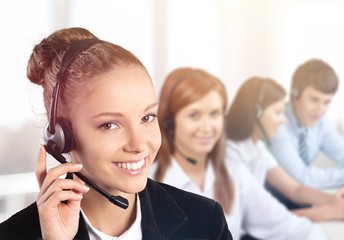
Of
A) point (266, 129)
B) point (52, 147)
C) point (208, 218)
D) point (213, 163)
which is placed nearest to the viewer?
point (52, 147)

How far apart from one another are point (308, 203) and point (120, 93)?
3.18 ft

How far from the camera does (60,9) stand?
1.49 meters

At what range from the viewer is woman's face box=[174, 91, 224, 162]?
170 cm

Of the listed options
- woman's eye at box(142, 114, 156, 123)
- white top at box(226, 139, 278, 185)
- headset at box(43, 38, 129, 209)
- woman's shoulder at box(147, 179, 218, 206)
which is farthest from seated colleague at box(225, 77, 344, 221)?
headset at box(43, 38, 129, 209)

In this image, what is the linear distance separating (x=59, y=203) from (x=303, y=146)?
1023 millimetres

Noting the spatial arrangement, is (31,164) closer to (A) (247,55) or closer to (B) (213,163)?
(B) (213,163)

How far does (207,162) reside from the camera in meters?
1.77

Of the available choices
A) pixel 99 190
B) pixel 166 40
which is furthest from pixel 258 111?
pixel 99 190

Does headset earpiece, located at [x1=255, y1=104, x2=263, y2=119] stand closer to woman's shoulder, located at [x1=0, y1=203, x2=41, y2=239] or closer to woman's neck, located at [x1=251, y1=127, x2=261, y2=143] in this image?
woman's neck, located at [x1=251, y1=127, x2=261, y2=143]

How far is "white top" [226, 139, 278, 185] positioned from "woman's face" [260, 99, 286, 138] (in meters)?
0.05

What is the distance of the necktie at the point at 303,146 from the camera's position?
195cm

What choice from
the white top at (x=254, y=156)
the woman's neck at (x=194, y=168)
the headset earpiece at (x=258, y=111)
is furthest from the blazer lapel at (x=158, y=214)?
the headset earpiece at (x=258, y=111)

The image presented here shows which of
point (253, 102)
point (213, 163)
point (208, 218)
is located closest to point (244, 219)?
point (213, 163)

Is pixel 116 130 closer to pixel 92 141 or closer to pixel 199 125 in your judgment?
pixel 92 141
